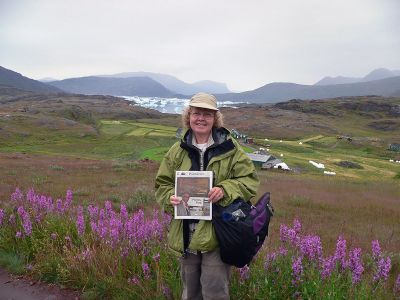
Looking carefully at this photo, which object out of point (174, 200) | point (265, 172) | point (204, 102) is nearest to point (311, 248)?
point (174, 200)

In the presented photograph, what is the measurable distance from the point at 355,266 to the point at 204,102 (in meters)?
2.40

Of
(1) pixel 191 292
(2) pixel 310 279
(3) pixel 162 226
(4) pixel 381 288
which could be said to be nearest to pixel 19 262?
(3) pixel 162 226

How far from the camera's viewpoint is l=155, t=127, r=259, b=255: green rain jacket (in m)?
3.89

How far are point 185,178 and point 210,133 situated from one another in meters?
0.65

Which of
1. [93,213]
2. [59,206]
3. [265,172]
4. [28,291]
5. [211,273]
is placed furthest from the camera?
[265,172]

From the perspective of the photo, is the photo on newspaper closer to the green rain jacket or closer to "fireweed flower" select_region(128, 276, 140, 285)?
the green rain jacket

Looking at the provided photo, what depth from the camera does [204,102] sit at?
4.10 metres

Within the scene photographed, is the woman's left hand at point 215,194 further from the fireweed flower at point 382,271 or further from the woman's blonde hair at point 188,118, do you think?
the fireweed flower at point 382,271

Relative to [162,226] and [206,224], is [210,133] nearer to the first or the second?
[206,224]

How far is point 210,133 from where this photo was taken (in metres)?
4.28

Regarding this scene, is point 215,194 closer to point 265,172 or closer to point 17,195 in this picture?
point 17,195

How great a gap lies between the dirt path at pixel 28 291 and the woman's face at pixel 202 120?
280cm

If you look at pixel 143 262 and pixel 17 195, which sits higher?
pixel 17 195

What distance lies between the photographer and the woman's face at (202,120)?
13.7ft
